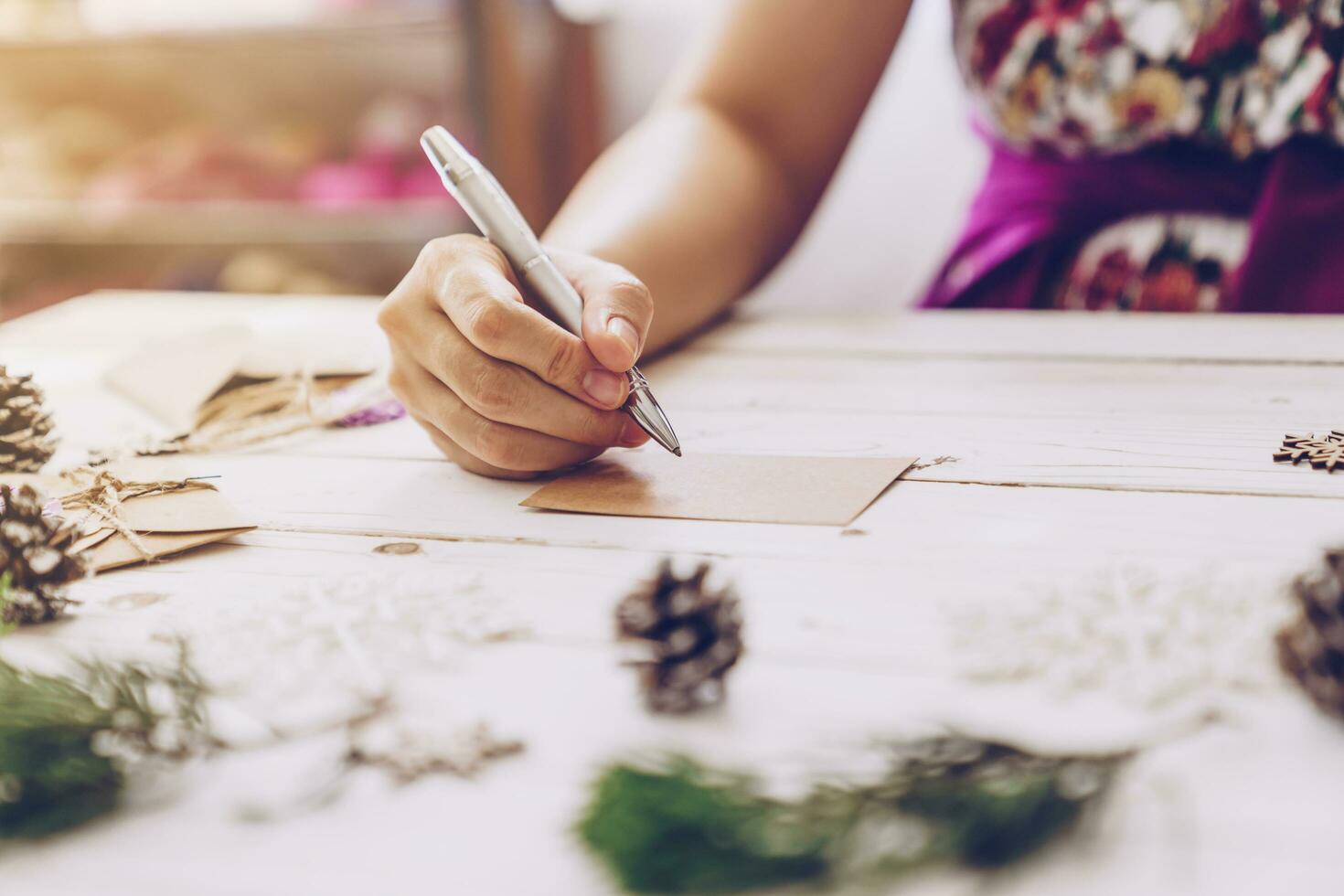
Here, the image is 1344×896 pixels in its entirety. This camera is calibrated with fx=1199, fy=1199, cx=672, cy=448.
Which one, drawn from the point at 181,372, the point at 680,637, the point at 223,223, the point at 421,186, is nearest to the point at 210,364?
the point at 181,372

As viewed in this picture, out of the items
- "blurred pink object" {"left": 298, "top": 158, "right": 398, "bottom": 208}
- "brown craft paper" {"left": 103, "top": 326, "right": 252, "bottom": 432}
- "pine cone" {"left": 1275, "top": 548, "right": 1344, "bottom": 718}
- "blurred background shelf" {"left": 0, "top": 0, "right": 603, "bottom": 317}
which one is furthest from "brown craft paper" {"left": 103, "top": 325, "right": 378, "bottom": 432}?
"blurred pink object" {"left": 298, "top": 158, "right": 398, "bottom": 208}

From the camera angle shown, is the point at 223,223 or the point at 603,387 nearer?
the point at 603,387

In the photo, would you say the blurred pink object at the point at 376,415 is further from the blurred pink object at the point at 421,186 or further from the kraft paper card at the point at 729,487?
the blurred pink object at the point at 421,186

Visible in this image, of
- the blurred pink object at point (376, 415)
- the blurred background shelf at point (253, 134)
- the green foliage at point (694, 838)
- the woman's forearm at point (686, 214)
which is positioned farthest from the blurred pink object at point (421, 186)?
the green foliage at point (694, 838)

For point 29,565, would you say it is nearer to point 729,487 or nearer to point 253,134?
point 729,487

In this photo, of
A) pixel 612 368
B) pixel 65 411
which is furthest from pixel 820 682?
pixel 65 411

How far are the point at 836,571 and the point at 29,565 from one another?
311mm

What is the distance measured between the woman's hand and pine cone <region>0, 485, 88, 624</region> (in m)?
0.20

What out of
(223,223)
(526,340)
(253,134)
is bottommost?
(223,223)

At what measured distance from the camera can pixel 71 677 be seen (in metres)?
0.41

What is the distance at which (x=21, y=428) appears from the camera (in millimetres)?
661

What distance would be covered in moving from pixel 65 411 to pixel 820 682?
24.5 inches

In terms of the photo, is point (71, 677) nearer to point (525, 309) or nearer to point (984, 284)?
point (525, 309)

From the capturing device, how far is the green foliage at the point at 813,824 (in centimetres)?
28
